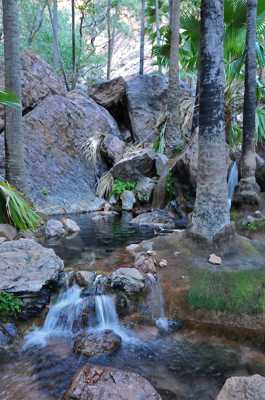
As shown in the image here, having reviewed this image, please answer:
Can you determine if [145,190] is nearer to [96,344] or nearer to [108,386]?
[96,344]

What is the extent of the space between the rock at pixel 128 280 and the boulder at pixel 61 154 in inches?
241

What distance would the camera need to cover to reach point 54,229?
841 centimetres

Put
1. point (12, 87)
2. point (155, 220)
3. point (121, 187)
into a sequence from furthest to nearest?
point (121, 187) → point (155, 220) → point (12, 87)

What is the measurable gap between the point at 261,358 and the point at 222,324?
0.71m

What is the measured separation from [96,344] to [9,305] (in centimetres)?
120

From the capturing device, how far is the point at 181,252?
5.72 m

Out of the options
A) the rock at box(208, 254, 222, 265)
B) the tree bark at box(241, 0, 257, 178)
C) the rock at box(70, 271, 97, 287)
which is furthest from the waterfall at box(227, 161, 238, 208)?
the rock at box(70, 271, 97, 287)

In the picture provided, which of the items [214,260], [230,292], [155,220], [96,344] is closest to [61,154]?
[155,220]

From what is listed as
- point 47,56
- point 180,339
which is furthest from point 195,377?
point 47,56

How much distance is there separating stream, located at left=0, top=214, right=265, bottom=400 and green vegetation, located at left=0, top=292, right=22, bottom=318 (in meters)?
0.30

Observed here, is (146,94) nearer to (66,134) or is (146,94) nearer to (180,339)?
(66,134)

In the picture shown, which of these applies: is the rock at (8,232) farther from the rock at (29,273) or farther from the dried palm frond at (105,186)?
the dried palm frond at (105,186)

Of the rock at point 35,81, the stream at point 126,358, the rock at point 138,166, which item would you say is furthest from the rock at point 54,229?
the rock at point 35,81

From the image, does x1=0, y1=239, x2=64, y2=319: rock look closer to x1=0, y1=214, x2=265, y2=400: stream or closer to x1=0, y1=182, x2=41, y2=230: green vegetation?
x1=0, y1=214, x2=265, y2=400: stream
